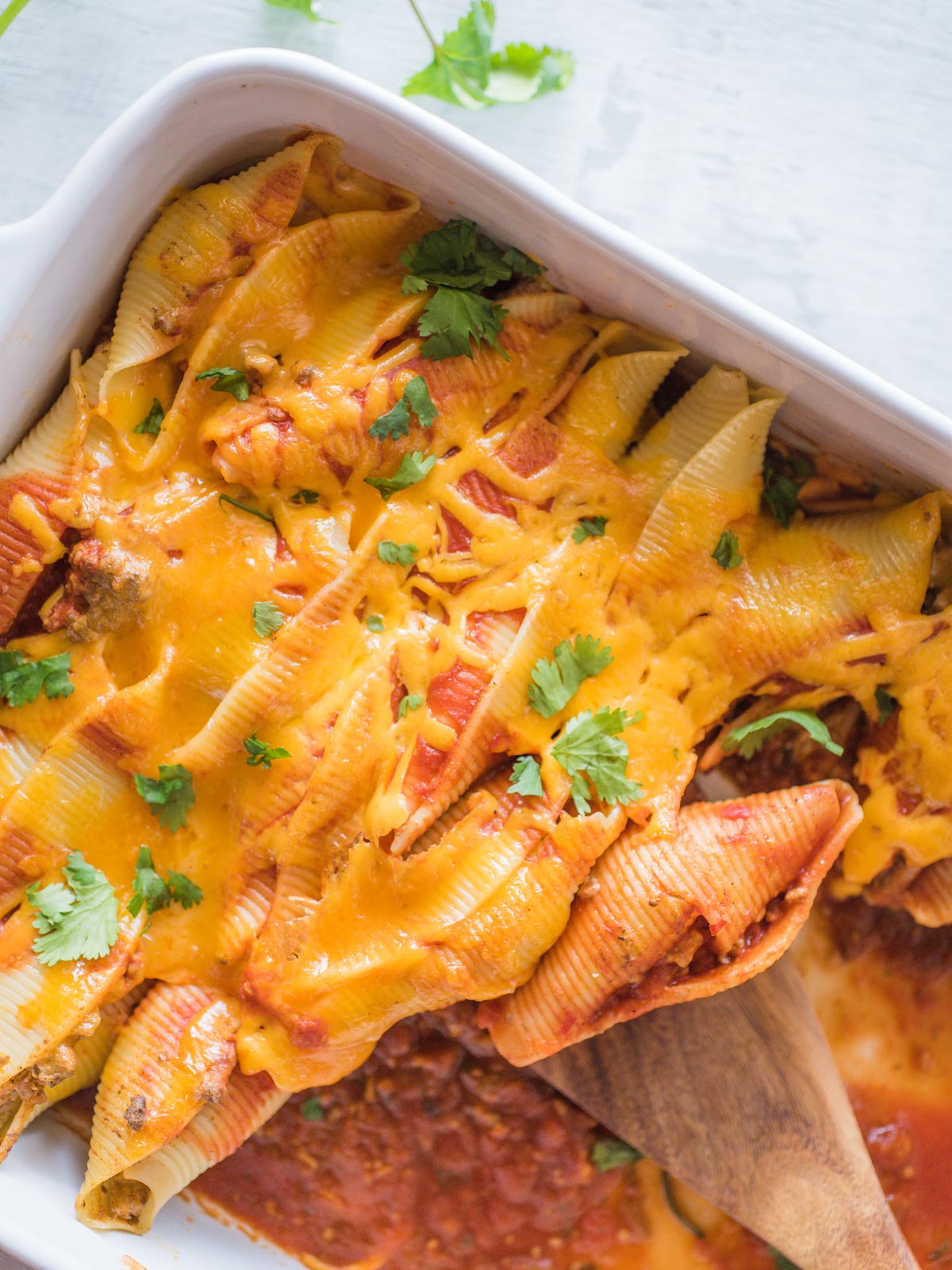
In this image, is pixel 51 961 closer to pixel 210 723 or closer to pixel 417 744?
pixel 210 723

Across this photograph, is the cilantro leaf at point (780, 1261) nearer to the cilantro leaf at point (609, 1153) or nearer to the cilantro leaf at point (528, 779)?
the cilantro leaf at point (609, 1153)

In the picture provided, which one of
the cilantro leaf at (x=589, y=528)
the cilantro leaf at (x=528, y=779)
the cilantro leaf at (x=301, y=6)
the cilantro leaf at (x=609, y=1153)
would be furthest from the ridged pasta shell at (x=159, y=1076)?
the cilantro leaf at (x=301, y=6)

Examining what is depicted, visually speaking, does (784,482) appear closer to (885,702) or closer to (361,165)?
(885,702)

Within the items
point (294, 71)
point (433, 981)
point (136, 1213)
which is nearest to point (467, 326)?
point (294, 71)

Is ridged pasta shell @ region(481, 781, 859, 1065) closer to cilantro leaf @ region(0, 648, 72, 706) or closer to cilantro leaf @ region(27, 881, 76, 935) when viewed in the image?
cilantro leaf @ region(27, 881, 76, 935)

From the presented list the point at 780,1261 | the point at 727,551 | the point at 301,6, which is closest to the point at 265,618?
the point at 727,551

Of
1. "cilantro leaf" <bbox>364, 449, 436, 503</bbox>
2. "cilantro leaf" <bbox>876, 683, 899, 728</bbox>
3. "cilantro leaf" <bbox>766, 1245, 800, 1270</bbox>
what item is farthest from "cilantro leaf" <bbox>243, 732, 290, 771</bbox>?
"cilantro leaf" <bbox>766, 1245, 800, 1270</bbox>

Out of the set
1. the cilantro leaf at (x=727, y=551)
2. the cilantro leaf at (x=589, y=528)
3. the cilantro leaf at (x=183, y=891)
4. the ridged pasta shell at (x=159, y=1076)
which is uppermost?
the cilantro leaf at (x=589, y=528)
